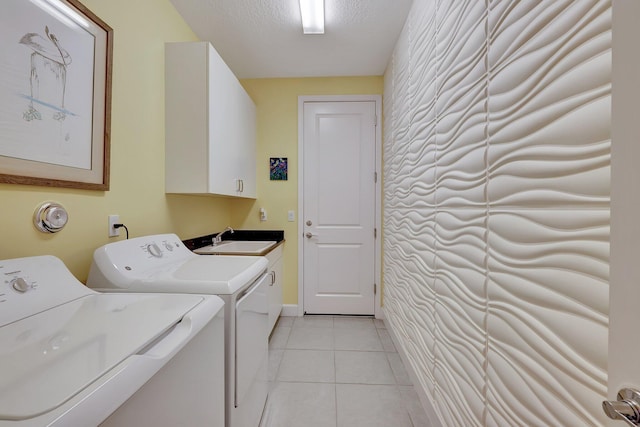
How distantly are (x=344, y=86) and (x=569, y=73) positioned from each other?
2.46 m

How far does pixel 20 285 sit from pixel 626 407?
1381 millimetres

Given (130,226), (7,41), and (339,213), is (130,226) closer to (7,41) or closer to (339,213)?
(7,41)

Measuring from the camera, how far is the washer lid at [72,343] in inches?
Answer: 17.1

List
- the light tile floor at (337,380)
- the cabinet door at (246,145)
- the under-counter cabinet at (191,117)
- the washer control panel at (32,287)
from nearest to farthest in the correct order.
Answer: the washer control panel at (32,287) < the light tile floor at (337,380) < the under-counter cabinet at (191,117) < the cabinet door at (246,145)

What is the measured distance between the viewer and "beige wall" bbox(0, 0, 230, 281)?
976 millimetres

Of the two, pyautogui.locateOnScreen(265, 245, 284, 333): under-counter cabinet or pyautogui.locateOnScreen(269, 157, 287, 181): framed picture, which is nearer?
pyautogui.locateOnScreen(265, 245, 284, 333): under-counter cabinet

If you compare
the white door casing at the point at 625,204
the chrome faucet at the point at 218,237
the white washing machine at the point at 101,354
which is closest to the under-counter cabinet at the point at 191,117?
the chrome faucet at the point at 218,237

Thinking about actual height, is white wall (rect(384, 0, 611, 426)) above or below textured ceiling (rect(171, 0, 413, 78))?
below

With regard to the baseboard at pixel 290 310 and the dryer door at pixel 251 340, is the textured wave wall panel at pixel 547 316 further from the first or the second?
the baseboard at pixel 290 310

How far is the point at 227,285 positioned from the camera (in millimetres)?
1064

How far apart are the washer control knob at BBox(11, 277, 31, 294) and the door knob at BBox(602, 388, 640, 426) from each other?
1.35 meters

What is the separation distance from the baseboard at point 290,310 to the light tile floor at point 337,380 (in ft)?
0.83

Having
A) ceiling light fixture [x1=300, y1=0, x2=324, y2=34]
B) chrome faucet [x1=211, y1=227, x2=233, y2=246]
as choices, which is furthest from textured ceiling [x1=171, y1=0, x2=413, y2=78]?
chrome faucet [x1=211, y1=227, x2=233, y2=246]

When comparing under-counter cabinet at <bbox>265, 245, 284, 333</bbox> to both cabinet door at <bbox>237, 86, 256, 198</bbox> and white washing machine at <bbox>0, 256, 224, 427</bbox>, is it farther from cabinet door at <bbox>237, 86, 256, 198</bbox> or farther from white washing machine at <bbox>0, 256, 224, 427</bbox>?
white washing machine at <bbox>0, 256, 224, 427</bbox>
